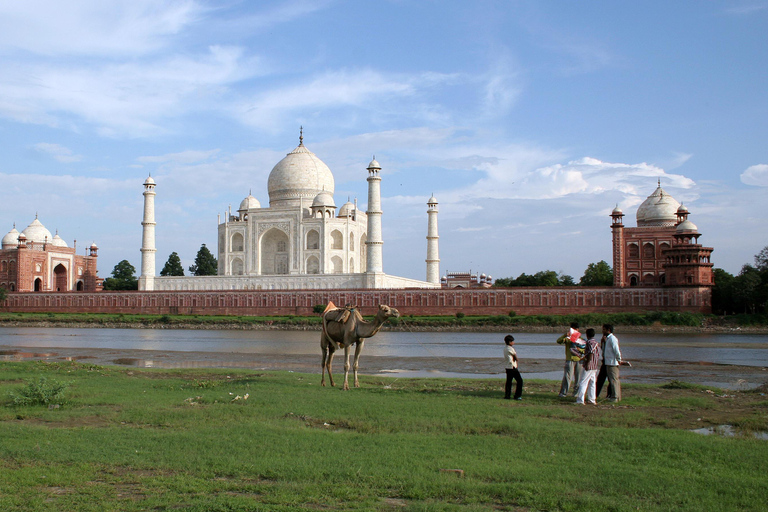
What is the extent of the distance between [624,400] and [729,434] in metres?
2.39

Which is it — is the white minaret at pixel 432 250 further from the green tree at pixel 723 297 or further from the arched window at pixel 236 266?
the green tree at pixel 723 297

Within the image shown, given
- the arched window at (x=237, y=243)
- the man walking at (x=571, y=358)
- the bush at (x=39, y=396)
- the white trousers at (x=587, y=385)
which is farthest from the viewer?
the arched window at (x=237, y=243)

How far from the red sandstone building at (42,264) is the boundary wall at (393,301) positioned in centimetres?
733

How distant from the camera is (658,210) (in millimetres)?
51781

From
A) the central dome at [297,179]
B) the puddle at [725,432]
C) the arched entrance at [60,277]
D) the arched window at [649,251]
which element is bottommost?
the puddle at [725,432]

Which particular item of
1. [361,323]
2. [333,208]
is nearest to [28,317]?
[333,208]

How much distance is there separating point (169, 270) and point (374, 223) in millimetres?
28382

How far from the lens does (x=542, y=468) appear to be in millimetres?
5688

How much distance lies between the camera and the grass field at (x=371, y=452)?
196 inches

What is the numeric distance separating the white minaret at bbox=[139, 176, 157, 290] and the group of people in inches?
1847

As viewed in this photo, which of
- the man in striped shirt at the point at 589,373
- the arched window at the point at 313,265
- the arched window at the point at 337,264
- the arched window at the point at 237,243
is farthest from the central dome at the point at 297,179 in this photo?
the man in striped shirt at the point at 589,373

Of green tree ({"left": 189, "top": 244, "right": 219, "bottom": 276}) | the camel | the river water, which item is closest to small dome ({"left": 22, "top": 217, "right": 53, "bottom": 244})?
green tree ({"left": 189, "top": 244, "right": 219, "bottom": 276})

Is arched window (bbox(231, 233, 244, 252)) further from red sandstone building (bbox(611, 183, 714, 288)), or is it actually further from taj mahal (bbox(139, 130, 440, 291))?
red sandstone building (bbox(611, 183, 714, 288))

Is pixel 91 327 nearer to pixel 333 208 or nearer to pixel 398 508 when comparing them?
pixel 333 208
